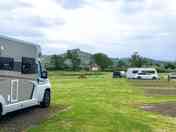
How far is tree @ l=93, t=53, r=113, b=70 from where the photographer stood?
133 m

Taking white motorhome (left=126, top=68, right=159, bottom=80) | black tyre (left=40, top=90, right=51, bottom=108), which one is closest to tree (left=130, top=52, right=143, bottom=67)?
white motorhome (left=126, top=68, right=159, bottom=80)

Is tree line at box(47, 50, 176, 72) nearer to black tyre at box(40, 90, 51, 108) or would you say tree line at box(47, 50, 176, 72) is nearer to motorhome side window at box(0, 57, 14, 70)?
black tyre at box(40, 90, 51, 108)

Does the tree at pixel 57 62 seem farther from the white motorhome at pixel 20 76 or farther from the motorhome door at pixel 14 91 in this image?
the motorhome door at pixel 14 91

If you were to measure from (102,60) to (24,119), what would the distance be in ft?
393

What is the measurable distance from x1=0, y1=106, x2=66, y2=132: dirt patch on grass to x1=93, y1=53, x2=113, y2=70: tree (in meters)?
115

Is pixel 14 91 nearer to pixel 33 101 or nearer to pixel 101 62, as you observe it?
pixel 33 101

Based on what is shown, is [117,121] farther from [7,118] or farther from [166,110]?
[166,110]

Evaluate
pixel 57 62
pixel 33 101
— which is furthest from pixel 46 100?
pixel 57 62

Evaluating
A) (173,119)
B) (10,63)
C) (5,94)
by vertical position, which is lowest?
(173,119)

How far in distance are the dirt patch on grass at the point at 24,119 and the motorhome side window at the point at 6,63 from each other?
1758 millimetres

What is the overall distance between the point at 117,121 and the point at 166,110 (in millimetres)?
5347

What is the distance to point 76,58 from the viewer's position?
120m

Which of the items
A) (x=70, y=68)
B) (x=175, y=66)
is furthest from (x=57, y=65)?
(x=175, y=66)

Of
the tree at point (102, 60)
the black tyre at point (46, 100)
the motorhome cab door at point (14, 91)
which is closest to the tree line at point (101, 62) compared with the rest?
the tree at point (102, 60)
